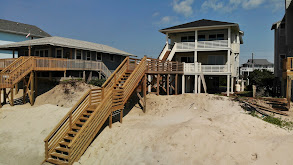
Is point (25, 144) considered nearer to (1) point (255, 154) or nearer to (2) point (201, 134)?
(2) point (201, 134)

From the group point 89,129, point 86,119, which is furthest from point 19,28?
point 89,129

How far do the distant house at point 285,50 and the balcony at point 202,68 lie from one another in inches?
213

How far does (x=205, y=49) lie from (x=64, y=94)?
15.2 metres

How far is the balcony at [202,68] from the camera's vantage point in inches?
861

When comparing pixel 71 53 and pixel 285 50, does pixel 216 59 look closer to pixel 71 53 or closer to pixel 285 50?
pixel 285 50

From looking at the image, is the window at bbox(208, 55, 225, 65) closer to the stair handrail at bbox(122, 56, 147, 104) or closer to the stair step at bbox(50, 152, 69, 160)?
the stair handrail at bbox(122, 56, 147, 104)

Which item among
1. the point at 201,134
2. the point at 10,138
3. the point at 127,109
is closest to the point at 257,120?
the point at 201,134

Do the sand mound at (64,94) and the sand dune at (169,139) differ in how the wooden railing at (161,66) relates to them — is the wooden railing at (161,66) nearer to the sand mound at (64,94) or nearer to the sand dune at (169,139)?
the sand dune at (169,139)

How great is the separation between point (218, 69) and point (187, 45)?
4.59 metres

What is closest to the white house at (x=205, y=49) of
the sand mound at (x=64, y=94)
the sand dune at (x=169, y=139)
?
the sand dune at (x=169, y=139)

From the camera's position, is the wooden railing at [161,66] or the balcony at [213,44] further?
the balcony at [213,44]

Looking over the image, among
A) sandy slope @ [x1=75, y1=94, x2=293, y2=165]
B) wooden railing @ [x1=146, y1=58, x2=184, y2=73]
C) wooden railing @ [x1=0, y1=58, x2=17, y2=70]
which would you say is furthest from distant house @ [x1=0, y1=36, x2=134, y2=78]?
sandy slope @ [x1=75, y1=94, x2=293, y2=165]

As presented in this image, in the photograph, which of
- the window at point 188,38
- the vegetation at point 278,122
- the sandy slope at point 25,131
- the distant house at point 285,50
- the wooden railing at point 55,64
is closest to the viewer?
the sandy slope at point 25,131

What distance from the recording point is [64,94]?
20.0 metres
